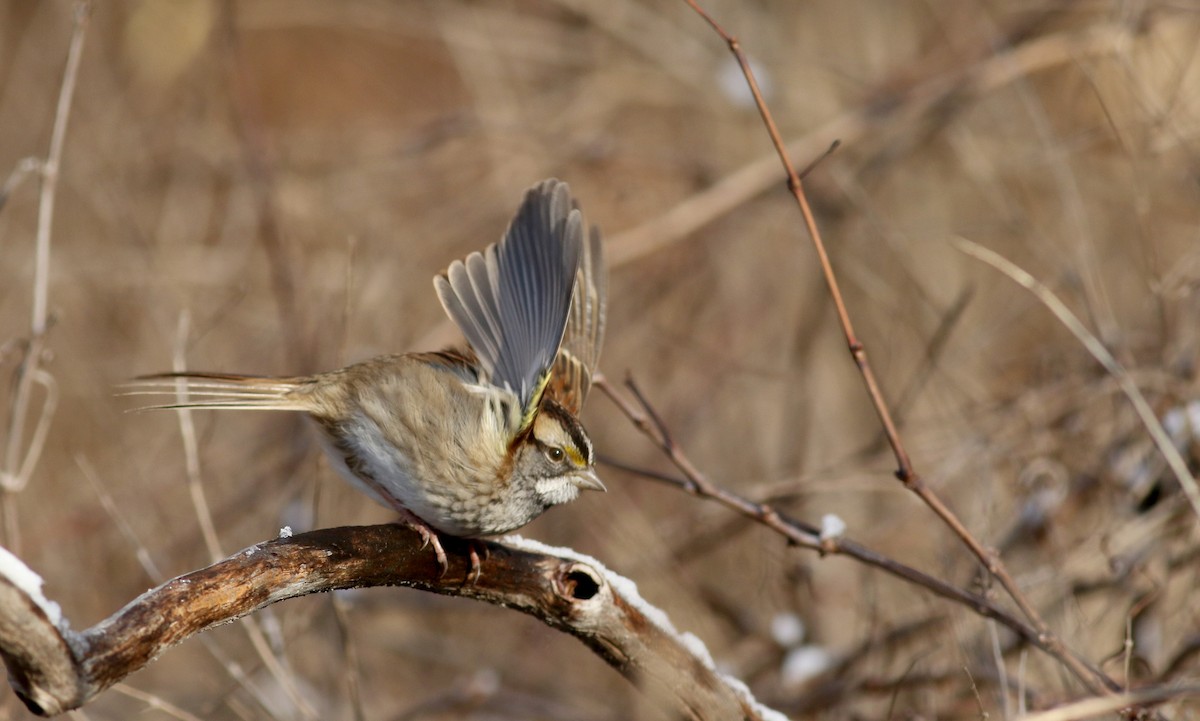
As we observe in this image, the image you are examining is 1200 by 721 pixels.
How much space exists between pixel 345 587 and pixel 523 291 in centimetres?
→ 86

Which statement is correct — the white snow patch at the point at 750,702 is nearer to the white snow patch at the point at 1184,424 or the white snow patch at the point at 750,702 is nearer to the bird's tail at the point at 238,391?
the bird's tail at the point at 238,391

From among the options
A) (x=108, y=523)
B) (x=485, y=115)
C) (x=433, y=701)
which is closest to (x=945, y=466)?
(x=433, y=701)

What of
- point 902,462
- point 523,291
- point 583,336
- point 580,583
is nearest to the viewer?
point 580,583

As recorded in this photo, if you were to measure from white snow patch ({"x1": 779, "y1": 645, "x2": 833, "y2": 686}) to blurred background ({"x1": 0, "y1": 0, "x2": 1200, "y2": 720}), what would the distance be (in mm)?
41

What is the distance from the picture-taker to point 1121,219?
6.13m

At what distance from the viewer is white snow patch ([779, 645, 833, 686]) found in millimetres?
4199

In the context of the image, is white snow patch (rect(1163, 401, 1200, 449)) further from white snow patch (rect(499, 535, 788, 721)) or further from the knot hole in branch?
the knot hole in branch

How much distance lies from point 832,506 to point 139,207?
4207 millimetres

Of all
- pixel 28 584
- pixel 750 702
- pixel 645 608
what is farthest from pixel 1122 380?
pixel 28 584

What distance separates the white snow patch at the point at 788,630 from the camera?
4383 millimetres

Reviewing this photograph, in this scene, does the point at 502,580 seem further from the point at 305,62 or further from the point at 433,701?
the point at 305,62

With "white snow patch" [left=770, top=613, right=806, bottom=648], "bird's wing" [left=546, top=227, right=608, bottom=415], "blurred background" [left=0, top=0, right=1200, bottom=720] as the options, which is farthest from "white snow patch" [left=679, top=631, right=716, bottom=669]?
"white snow patch" [left=770, top=613, right=806, bottom=648]

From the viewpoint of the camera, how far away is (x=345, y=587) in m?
2.45

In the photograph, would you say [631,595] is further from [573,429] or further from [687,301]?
[687,301]
